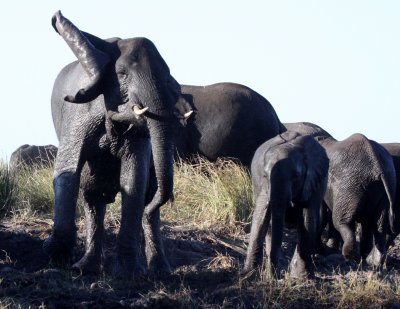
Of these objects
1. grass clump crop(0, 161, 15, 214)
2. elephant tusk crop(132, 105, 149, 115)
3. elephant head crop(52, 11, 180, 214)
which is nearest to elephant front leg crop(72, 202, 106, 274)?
elephant head crop(52, 11, 180, 214)

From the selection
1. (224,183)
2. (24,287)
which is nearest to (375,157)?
(224,183)

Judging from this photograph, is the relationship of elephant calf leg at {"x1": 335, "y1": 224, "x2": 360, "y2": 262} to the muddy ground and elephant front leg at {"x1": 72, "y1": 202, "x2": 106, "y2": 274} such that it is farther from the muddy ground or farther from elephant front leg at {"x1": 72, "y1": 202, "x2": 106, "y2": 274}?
elephant front leg at {"x1": 72, "y1": 202, "x2": 106, "y2": 274}

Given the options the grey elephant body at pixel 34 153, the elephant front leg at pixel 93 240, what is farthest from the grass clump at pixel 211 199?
the grey elephant body at pixel 34 153

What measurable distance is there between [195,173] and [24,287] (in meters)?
6.39

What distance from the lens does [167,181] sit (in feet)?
34.0

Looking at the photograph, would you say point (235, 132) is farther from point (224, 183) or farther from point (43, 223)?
point (43, 223)

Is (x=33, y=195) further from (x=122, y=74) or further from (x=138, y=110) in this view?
(x=138, y=110)

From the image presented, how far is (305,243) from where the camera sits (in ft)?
36.4

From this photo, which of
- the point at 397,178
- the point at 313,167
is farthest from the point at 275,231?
the point at 397,178

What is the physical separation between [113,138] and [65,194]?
0.69 m

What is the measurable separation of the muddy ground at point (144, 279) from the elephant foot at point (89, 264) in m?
0.12

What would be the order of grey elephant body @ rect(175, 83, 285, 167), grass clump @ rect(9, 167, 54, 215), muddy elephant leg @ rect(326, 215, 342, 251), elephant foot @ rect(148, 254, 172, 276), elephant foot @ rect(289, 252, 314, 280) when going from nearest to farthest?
1. elephant foot @ rect(289, 252, 314, 280)
2. elephant foot @ rect(148, 254, 172, 276)
3. grass clump @ rect(9, 167, 54, 215)
4. muddy elephant leg @ rect(326, 215, 342, 251)
5. grey elephant body @ rect(175, 83, 285, 167)

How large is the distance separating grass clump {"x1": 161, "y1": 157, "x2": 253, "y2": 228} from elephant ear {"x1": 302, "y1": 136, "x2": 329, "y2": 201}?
3157 mm

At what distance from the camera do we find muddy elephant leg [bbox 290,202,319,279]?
10.9 meters
